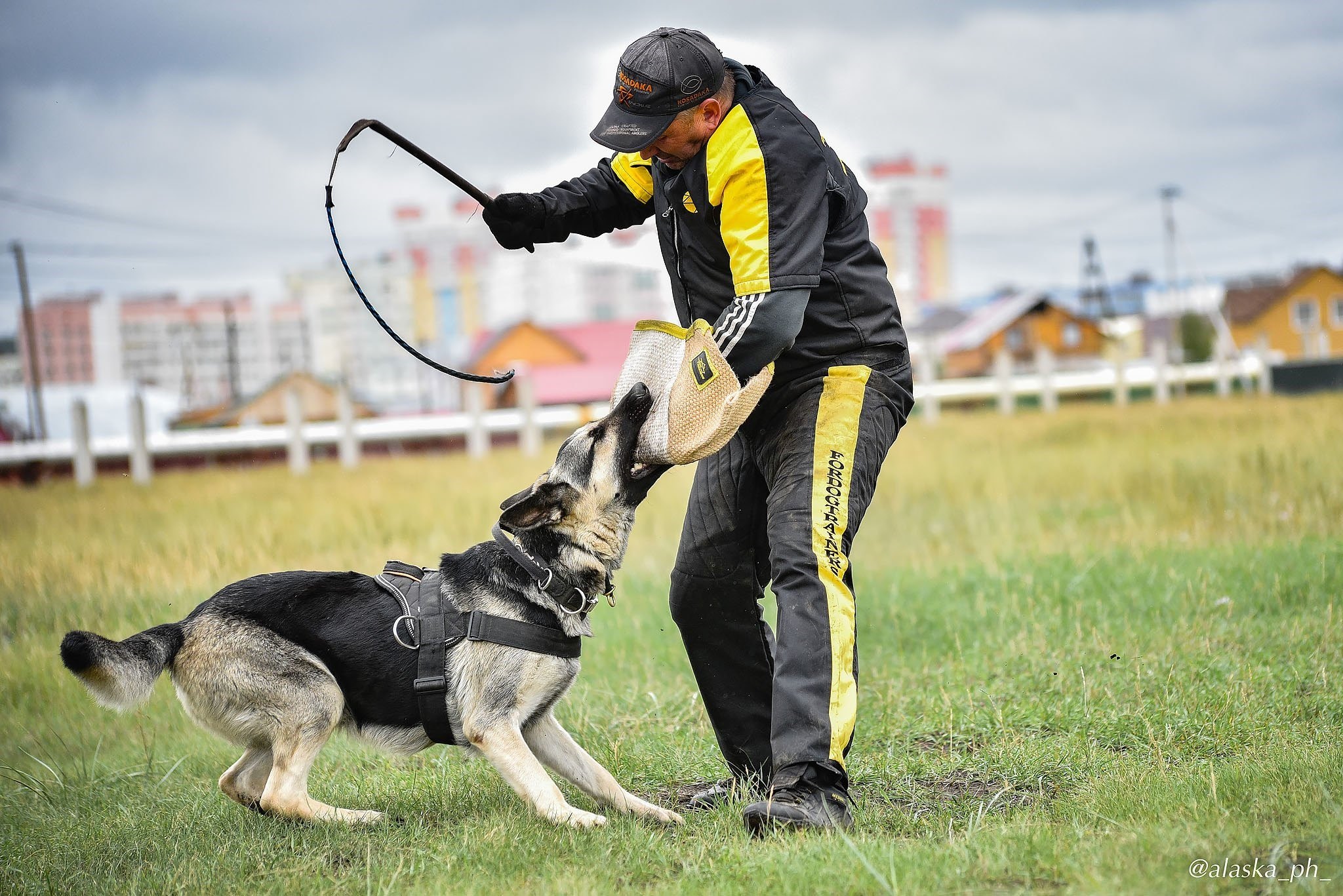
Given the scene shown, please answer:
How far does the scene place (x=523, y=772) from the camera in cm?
368

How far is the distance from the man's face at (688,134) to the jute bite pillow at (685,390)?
550 millimetres

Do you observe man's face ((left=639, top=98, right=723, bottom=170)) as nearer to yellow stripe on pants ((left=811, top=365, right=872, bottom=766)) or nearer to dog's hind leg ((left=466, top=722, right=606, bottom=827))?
yellow stripe on pants ((left=811, top=365, right=872, bottom=766))

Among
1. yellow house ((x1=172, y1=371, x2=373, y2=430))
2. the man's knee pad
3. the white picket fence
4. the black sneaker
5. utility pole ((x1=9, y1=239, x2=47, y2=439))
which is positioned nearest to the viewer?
the black sneaker

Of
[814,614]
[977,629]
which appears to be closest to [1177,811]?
[814,614]

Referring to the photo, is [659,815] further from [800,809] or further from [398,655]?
[398,655]

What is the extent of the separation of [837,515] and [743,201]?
1012 mm

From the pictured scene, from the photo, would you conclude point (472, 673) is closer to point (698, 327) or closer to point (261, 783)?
point (261, 783)

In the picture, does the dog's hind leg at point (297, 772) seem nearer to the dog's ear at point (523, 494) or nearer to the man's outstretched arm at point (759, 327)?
the dog's ear at point (523, 494)

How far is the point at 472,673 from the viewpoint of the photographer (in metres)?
3.80


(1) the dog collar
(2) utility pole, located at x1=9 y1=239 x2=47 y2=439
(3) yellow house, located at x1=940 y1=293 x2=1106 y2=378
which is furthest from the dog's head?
(3) yellow house, located at x1=940 y1=293 x2=1106 y2=378

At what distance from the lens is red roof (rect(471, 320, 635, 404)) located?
49406 millimetres

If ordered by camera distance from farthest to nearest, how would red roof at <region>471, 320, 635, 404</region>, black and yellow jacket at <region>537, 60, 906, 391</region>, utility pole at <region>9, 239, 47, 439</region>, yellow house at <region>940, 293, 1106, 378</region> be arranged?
1. yellow house at <region>940, 293, 1106, 378</region>
2. red roof at <region>471, 320, 635, 404</region>
3. utility pole at <region>9, 239, 47, 439</region>
4. black and yellow jacket at <region>537, 60, 906, 391</region>

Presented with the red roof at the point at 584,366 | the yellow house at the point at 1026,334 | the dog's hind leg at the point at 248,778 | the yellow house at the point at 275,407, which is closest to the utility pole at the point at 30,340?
the yellow house at the point at 275,407

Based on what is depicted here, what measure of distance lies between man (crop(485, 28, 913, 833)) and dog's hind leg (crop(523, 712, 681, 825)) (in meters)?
0.24
